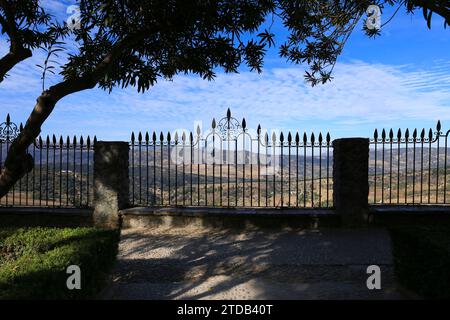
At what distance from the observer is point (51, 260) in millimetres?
4598

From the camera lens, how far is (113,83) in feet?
21.8

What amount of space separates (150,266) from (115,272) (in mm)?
617

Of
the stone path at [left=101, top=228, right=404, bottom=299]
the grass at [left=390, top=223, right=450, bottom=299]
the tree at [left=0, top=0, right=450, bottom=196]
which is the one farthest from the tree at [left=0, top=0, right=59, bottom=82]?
the grass at [left=390, top=223, right=450, bottom=299]

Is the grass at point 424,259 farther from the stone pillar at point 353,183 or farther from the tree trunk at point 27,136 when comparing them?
the tree trunk at point 27,136

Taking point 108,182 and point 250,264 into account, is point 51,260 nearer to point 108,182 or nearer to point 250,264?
point 250,264

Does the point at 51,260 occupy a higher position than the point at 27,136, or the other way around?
the point at 27,136

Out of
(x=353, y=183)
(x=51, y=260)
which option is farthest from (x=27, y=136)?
(x=353, y=183)

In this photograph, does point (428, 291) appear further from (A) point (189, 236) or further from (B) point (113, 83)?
(B) point (113, 83)

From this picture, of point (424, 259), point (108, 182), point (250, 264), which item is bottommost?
point (250, 264)

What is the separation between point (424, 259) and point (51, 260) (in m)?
4.83

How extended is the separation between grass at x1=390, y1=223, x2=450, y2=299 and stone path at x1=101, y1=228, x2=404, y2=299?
34cm

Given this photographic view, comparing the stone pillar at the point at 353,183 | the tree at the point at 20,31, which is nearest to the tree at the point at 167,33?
the tree at the point at 20,31
